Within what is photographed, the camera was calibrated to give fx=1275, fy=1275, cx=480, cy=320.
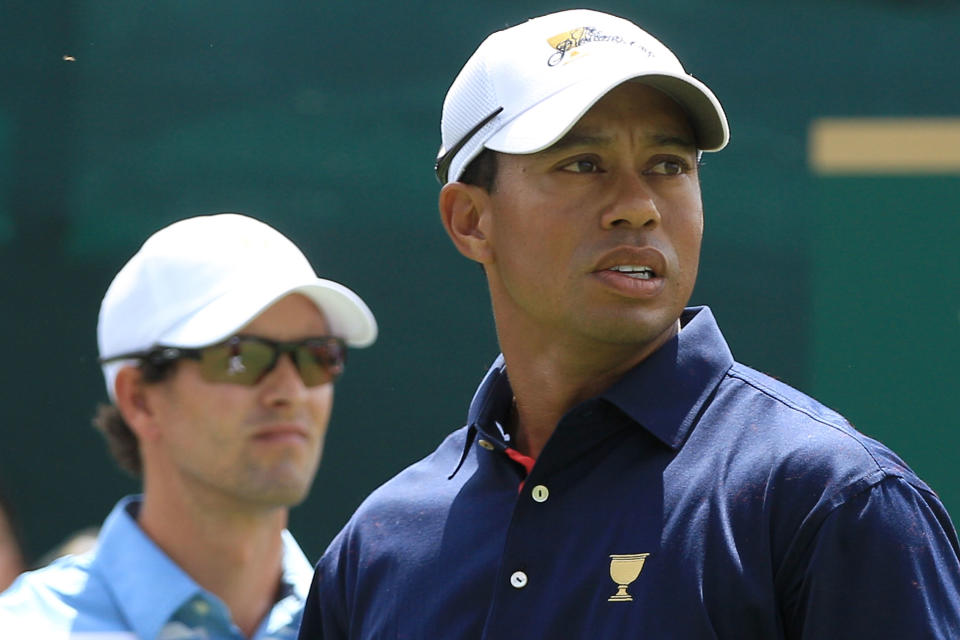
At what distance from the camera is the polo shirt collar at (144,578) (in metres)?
2.09

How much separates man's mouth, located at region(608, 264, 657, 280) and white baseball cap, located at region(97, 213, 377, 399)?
0.76 metres

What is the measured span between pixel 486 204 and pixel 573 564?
59 centimetres

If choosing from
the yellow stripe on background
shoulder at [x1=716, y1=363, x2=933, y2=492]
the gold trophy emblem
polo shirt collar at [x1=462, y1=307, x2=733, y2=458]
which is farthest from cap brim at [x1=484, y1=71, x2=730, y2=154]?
the yellow stripe on background

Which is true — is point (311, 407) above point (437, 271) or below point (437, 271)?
below

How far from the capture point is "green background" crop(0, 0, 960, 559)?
2430 millimetres

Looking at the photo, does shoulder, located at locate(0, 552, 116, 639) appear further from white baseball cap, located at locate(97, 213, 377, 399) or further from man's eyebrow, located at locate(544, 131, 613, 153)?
man's eyebrow, located at locate(544, 131, 613, 153)

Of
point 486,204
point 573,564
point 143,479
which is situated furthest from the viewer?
point 143,479

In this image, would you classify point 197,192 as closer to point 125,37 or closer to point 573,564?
point 125,37

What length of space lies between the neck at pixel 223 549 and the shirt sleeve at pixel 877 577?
44.0 inches

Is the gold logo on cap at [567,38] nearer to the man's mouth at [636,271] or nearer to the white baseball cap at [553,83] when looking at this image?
the white baseball cap at [553,83]

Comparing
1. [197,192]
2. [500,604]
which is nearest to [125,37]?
[197,192]

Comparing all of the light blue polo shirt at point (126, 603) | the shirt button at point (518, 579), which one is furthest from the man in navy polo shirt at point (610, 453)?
the light blue polo shirt at point (126, 603)

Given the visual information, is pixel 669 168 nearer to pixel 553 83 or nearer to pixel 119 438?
pixel 553 83

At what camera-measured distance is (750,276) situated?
97.3 inches
